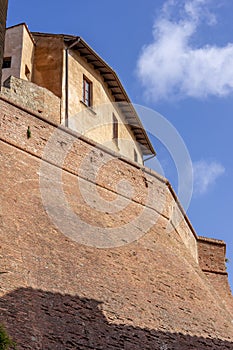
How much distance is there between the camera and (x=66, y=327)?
11.9 m

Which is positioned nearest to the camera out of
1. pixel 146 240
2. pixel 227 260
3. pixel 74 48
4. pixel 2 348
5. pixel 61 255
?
pixel 2 348

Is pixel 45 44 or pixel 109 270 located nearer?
pixel 109 270

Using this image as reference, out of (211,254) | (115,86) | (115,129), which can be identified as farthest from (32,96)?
(211,254)

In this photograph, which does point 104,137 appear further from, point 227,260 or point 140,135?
point 227,260

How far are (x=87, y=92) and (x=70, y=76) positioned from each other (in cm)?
125

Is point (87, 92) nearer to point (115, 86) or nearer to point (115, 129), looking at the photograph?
point (115, 86)

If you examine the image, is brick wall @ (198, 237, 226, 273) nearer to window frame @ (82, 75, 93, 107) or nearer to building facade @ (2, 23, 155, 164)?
building facade @ (2, 23, 155, 164)

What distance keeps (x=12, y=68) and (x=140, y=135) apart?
7.96 meters

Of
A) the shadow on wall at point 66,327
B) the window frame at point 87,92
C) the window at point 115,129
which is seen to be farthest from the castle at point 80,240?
the window at point 115,129

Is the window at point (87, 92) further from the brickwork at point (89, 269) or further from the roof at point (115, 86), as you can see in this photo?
the brickwork at point (89, 269)

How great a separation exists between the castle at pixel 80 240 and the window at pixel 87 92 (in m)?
0.35

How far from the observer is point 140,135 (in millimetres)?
27578

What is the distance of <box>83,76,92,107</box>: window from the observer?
22.9 m

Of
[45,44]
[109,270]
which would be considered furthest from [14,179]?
[45,44]
